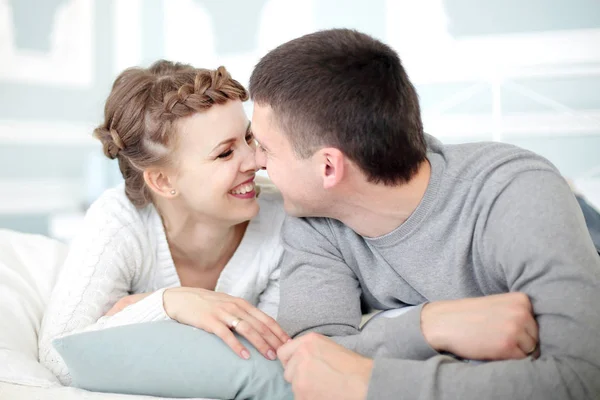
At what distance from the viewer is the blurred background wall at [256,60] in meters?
3.29

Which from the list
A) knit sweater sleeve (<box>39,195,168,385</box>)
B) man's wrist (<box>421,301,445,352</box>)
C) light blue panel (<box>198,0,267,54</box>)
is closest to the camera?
man's wrist (<box>421,301,445,352</box>)

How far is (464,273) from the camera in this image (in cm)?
147

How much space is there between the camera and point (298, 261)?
166 centimetres

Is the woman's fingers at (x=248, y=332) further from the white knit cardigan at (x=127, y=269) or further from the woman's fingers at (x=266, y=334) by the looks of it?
the white knit cardigan at (x=127, y=269)

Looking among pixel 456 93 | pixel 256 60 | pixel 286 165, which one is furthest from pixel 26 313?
pixel 456 93

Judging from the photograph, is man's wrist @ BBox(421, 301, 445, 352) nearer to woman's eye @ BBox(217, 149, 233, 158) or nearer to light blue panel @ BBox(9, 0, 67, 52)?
woman's eye @ BBox(217, 149, 233, 158)

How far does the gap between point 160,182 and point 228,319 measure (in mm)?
581

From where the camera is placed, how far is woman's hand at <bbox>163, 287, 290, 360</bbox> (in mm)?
1409

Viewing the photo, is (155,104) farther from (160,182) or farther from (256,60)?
(256,60)

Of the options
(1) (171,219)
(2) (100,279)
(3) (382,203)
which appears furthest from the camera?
(1) (171,219)

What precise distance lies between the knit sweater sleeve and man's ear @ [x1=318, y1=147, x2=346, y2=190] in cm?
49

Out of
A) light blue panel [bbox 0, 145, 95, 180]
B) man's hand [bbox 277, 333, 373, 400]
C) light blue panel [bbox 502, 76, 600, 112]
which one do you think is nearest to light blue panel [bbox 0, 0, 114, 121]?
light blue panel [bbox 0, 145, 95, 180]

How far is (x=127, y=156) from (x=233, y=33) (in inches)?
78.7

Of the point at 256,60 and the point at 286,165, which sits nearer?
the point at 286,165
